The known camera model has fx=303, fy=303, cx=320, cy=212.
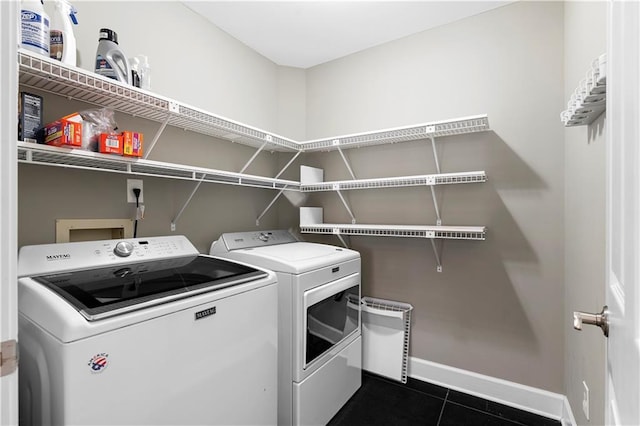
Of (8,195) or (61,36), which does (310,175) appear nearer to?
(61,36)

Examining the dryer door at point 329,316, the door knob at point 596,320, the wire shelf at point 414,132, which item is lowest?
the dryer door at point 329,316

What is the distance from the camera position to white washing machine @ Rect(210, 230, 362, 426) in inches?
64.9

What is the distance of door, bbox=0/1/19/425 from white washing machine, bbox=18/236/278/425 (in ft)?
1.31

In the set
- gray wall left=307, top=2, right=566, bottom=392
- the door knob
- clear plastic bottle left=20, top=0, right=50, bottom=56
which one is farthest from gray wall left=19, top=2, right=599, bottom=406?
the door knob

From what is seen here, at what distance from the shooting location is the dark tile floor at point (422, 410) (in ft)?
6.14

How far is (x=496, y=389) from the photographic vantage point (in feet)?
6.75

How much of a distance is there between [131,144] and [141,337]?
83 centimetres

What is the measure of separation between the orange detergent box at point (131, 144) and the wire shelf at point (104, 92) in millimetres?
179

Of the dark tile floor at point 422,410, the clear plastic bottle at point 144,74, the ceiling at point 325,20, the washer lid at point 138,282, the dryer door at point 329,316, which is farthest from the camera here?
the ceiling at point 325,20

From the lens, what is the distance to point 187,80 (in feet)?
6.68

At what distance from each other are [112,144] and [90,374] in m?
0.89

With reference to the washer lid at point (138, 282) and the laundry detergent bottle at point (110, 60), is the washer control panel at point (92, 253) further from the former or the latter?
the laundry detergent bottle at point (110, 60)

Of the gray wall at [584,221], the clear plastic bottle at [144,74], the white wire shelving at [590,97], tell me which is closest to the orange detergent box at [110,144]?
the clear plastic bottle at [144,74]

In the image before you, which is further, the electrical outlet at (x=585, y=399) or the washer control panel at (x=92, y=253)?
the electrical outlet at (x=585, y=399)
